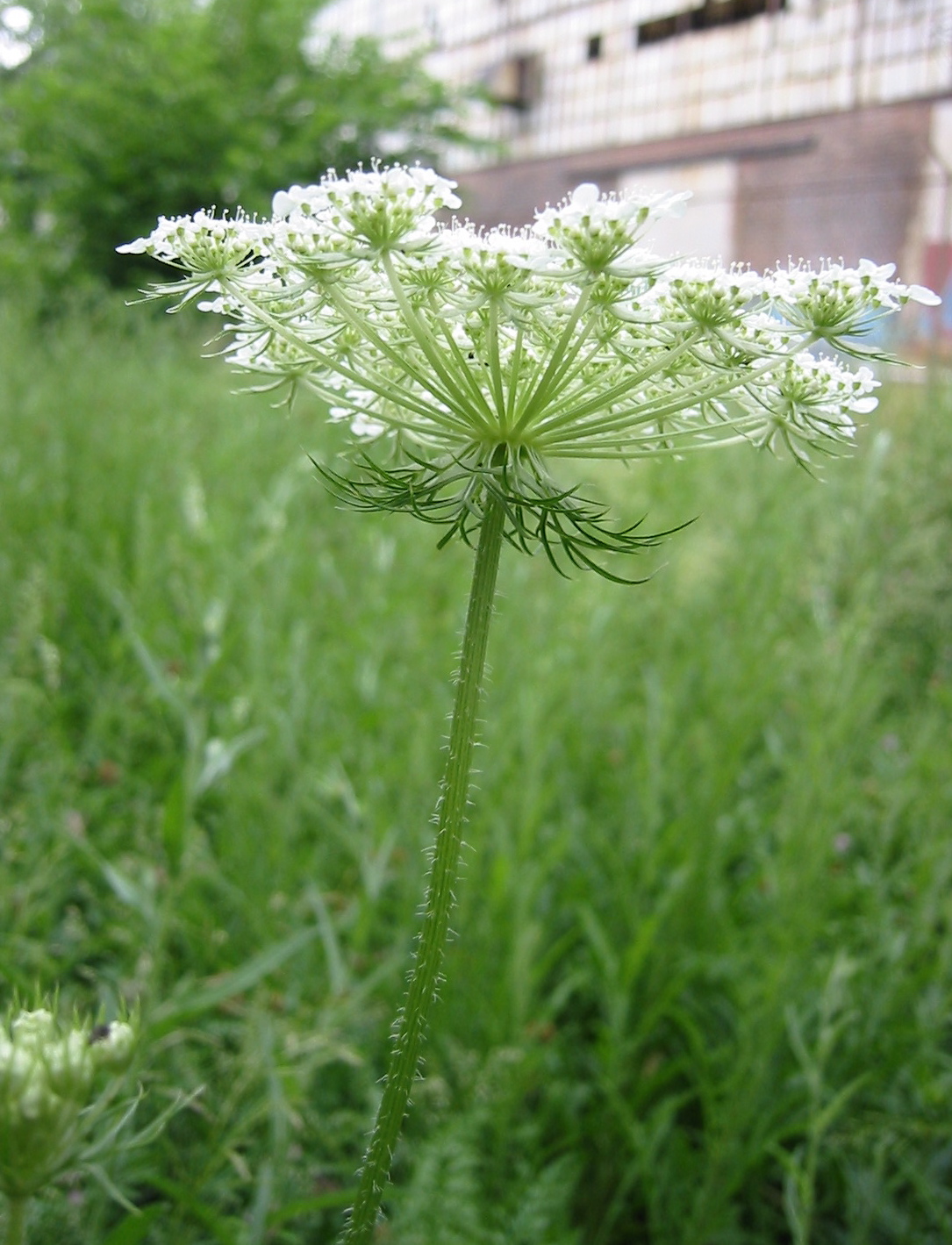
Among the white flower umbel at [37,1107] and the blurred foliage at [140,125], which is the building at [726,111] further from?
the white flower umbel at [37,1107]

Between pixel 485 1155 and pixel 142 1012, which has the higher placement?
pixel 142 1012

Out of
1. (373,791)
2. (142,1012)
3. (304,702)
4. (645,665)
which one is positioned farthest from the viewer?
(645,665)

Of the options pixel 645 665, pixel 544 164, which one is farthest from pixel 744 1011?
pixel 544 164

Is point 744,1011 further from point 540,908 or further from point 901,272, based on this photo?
point 901,272

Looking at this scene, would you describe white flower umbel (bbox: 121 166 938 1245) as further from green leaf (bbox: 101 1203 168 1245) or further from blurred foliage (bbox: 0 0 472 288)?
blurred foliage (bbox: 0 0 472 288)

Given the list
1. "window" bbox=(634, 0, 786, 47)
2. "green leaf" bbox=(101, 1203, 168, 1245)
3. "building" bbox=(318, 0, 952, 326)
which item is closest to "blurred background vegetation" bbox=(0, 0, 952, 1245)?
"green leaf" bbox=(101, 1203, 168, 1245)
